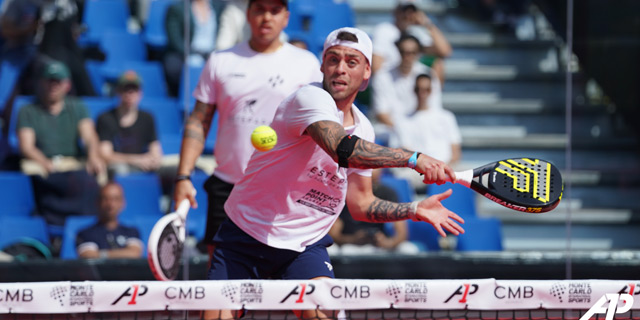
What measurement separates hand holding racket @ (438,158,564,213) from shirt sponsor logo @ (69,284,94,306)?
161 centimetres

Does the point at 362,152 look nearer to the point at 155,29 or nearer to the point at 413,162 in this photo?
the point at 413,162

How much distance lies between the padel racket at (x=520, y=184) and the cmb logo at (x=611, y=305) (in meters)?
0.52

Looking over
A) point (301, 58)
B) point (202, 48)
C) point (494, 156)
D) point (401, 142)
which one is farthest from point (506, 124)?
point (301, 58)

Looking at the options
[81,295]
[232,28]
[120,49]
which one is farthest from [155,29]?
[81,295]

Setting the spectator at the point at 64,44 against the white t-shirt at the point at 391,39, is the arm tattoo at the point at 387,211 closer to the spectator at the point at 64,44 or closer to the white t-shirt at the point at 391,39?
the white t-shirt at the point at 391,39

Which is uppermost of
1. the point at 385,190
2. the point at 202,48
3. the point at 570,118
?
the point at 202,48

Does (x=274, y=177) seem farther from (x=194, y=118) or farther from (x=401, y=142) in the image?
(x=401, y=142)

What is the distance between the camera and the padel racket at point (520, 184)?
379 centimetres

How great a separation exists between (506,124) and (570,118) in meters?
1.20

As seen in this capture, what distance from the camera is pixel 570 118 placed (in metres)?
6.88

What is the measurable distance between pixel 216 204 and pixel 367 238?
2.34 meters

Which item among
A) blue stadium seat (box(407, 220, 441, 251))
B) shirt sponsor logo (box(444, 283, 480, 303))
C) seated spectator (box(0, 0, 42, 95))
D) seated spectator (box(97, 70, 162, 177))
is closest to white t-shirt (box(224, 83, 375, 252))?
shirt sponsor logo (box(444, 283, 480, 303))

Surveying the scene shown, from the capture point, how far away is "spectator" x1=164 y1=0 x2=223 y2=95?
7.81 metres

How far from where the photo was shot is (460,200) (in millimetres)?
7379
